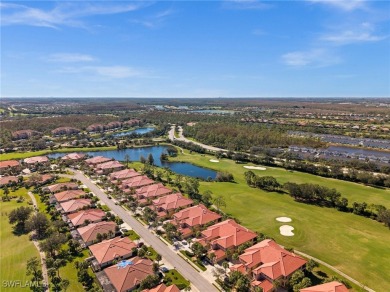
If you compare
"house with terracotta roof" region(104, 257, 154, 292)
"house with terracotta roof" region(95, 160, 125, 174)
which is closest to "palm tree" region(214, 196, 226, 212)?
"house with terracotta roof" region(104, 257, 154, 292)

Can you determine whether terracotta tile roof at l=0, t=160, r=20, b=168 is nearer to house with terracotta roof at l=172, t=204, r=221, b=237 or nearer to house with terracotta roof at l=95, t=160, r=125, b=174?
house with terracotta roof at l=95, t=160, r=125, b=174

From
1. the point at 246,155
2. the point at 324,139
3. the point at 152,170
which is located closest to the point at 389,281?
the point at 152,170

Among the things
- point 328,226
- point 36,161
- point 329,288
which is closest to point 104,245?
point 329,288

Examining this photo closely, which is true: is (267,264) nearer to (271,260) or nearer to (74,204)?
(271,260)

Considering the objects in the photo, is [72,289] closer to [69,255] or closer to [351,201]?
[69,255]

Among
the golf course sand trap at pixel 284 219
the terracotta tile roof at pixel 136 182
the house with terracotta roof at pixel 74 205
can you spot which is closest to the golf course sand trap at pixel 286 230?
the golf course sand trap at pixel 284 219
